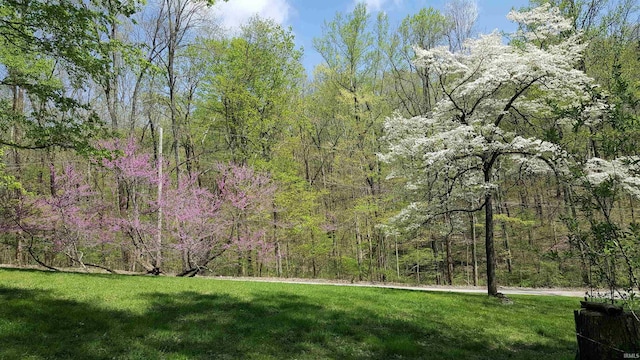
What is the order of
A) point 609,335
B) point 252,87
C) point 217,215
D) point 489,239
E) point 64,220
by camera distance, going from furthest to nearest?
point 252,87, point 217,215, point 64,220, point 489,239, point 609,335

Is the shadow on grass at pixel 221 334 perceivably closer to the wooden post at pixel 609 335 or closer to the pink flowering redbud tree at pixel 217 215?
the wooden post at pixel 609 335

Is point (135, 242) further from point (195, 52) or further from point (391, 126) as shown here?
point (195, 52)

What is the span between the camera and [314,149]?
30.2 m

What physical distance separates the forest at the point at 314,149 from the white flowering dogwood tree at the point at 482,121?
0.25 ft

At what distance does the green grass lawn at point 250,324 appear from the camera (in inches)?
217

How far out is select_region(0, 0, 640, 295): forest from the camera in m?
7.98

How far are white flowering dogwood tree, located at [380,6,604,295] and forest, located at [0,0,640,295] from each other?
3.0 inches

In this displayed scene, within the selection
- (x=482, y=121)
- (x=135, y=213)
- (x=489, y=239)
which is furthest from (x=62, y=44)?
(x=489, y=239)

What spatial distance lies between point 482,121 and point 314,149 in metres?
18.6

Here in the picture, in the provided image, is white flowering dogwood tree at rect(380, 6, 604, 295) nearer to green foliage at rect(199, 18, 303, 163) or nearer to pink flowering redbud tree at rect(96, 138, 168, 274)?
pink flowering redbud tree at rect(96, 138, 168, 274)

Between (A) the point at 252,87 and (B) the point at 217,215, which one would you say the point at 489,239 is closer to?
(B) the point at 217,215

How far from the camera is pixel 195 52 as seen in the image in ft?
84.7

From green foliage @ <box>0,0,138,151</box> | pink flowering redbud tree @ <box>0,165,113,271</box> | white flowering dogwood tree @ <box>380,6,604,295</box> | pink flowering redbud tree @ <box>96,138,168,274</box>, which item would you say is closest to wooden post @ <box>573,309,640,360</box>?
white flowering dogwood tree @ <box>380,6,604,295</box>

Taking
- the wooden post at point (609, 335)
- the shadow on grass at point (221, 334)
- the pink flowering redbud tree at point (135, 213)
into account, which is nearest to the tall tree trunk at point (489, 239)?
the shadow on grass at point (221, 334)
